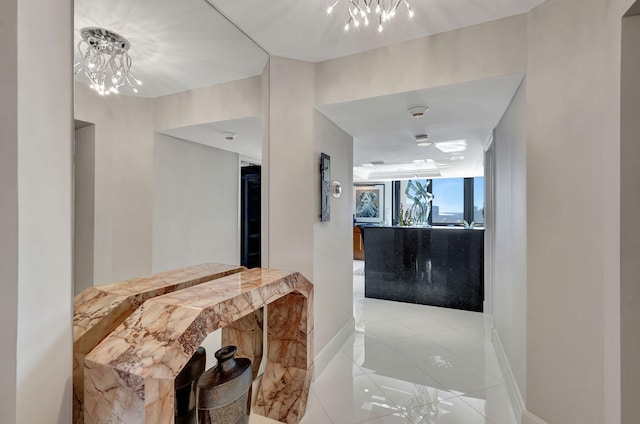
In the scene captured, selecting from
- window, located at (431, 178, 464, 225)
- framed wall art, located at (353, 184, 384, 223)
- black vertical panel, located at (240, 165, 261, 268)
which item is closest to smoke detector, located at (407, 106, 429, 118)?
black vertical panel, located at (240, 165, 261, 268)

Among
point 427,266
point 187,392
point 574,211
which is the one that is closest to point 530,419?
point 574,211

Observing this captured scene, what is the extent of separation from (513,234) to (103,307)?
232 centimetres

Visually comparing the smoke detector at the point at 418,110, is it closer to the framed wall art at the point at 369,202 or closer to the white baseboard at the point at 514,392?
the white baseboard at the point at 514,392

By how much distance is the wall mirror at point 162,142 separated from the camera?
1.02 m

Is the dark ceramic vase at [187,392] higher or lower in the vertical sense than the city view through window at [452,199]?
lower

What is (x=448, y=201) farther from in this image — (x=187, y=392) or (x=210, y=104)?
(x=187, y=392)

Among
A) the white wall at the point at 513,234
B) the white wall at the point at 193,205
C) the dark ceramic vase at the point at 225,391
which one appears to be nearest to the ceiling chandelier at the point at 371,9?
the white wall at the point at 513,234

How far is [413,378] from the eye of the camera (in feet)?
7.65

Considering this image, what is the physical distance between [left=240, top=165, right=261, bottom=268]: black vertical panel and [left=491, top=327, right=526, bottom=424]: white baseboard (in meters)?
1.83

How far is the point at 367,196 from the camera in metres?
8.77

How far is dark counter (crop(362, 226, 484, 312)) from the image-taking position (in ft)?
13.1

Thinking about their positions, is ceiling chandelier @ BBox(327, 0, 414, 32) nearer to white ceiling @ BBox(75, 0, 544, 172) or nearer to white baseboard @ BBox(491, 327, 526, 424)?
white ceiling @ BBox(75, 0, 544, 172)

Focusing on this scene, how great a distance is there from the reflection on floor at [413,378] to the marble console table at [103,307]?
4.34 ft

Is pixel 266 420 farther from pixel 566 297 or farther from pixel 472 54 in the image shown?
pixel 472 54
